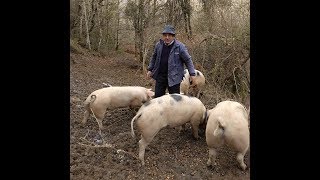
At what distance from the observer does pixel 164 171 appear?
4.84m

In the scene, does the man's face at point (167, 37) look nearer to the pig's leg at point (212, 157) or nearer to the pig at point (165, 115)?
the pig at point (165, 115)

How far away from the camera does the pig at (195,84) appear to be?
838 centimetres

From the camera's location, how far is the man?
225 inches

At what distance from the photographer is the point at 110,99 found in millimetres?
6078

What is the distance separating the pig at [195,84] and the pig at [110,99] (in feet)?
6.64

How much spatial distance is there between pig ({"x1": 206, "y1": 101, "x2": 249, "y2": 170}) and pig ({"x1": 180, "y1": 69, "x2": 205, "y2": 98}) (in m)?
3.47

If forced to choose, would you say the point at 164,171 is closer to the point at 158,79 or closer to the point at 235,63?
the point at 158,79

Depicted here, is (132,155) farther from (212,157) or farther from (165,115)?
(212,157)

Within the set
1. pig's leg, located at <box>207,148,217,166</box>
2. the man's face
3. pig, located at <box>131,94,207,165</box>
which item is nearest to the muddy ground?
pig's leg, located at <box>207,148,217,166</box>

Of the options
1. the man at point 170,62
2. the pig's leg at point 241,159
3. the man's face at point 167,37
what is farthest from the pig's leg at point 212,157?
the man's face at point 167,37

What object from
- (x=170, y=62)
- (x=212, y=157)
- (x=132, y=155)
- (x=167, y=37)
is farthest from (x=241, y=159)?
(x=167, y=37)
